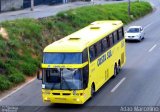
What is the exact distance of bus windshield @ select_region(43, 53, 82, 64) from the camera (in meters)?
22.7

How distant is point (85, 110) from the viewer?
2248 cm

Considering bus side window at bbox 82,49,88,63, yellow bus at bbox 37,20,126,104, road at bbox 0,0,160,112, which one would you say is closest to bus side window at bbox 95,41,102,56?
yellow bus at bbox 37,20,126,104

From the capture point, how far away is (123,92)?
84.2 ft

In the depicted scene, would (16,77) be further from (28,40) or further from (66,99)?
(28,40)

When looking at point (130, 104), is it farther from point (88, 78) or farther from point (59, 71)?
point (59, 71)

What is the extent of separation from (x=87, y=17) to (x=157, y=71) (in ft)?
72.2

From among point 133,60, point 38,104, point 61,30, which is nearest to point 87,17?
point 61,30

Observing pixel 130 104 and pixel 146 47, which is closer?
pixel 130 104

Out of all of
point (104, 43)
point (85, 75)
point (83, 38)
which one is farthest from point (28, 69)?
point (85, 75)

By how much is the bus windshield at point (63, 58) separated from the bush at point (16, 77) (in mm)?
5905

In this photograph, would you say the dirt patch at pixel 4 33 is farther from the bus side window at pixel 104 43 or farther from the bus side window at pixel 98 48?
the bus side window at pixel 98 48

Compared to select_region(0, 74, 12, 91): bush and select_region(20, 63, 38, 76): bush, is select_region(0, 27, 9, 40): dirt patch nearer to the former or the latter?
select_region(20, 63, 38, 76): bush

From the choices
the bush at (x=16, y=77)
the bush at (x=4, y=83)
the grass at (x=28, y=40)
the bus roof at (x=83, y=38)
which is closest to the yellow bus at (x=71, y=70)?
the bus roof at (x=83, y=38)

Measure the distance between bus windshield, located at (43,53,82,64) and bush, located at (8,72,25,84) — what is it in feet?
19.4
